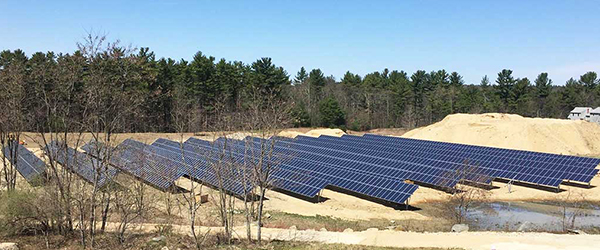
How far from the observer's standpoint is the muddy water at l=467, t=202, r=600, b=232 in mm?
24344

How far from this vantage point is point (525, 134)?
2090 inches

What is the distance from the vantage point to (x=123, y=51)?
1545 centimetres

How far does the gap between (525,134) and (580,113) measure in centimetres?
5071

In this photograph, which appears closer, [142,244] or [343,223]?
[142,244]

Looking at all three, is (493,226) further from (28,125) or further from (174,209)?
(28,125)

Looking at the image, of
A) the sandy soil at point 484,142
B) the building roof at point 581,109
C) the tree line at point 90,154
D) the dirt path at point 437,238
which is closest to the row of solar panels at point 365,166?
the sandy soil at point 484,142

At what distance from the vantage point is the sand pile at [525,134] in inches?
2046

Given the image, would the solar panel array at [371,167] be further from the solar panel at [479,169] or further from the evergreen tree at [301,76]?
the evergreen tree at [301,76]

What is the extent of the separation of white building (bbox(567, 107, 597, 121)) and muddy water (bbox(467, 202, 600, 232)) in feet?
238

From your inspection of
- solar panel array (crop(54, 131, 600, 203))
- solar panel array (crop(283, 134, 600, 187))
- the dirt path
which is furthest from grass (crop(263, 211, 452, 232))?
solar panel array (crop(283, 134, 600, 187))

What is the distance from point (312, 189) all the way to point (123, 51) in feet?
56.8

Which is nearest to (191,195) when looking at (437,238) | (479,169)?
(437,238)

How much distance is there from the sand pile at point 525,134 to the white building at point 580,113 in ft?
114

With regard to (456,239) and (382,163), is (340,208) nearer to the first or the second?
(456,239)
